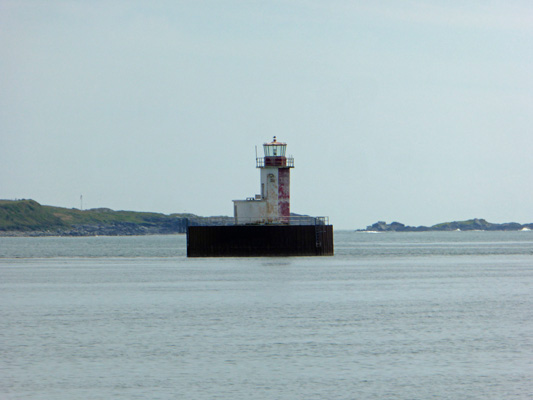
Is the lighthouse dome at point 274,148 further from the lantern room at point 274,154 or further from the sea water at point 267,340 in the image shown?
the sea water at point 267,340

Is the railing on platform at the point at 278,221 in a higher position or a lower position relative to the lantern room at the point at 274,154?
lower

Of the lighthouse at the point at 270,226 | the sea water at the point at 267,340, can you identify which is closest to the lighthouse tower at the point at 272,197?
the lighthouse at the point at 270,226

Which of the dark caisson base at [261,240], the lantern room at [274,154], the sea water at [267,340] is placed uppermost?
the lantern room at [274,154]

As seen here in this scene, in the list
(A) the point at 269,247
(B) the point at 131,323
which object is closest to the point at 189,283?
(A) the point at 269,247

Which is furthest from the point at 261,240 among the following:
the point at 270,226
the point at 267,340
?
the point at 267,340

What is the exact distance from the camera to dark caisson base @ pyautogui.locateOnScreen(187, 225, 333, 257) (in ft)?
196

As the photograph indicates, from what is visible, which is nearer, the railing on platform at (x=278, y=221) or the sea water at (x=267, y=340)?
the sea water at (x=267, y=340)

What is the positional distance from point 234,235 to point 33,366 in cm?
3982

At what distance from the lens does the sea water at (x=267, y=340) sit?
1884 cm

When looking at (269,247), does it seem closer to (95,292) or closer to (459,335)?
(95,292)

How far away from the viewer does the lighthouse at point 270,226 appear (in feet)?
196

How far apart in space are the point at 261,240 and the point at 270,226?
49.6 inches

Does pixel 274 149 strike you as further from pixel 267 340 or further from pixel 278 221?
pixel 267 340

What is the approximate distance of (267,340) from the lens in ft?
83.3
